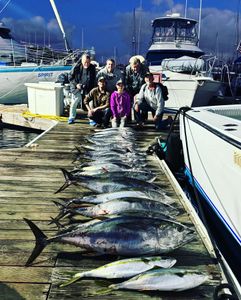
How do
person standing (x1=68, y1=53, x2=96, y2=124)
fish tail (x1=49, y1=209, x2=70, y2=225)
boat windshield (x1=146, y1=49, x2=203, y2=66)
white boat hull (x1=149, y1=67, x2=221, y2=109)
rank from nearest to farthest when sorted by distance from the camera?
fish tail (x1=49, y1=209, x2=70, y2=225), person standing (x1=68, y1=53, x2=96, y2=124), white boat hull (x1=149, y1=67, x2=221, y2=109), boat windshield (x1=146, y1=49, x2=203, y2=66)

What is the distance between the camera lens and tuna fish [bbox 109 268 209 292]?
2154mm

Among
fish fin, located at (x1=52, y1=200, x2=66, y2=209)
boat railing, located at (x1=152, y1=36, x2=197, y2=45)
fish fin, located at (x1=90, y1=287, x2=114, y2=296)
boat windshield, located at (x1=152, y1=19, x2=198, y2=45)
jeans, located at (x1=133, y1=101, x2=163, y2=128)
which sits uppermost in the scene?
boat windshield, located at (x1=152, y1=19, x2=198, y2=45)

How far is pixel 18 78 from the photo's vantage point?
15.8 meters

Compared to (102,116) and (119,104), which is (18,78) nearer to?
(102,116)

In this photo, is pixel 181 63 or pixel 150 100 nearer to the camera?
pixel 150 100

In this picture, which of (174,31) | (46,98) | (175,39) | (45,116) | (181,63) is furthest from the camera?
(174,31)

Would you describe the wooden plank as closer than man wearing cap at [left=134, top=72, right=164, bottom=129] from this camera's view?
Yes

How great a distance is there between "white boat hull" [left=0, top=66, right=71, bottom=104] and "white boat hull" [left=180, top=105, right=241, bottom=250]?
464 inches

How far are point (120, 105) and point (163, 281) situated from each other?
5.43m

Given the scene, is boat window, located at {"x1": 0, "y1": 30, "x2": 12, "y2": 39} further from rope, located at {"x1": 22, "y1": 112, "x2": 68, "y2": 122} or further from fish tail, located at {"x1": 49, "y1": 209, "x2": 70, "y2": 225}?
fish tail, located at {"x1": 49, "y1": 209, "x2": 70, "y2": 225}

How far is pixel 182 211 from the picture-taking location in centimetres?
349

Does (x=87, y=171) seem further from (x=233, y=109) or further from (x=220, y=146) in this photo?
(x=233, y=109)

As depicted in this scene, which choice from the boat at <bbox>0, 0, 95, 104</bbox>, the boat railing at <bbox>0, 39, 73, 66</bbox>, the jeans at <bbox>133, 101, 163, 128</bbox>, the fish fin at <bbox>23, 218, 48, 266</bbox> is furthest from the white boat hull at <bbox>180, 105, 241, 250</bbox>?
the boat railing at <bbox>0, 39, 73, 66</bbox>

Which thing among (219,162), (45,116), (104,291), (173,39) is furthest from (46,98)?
(173,39)
